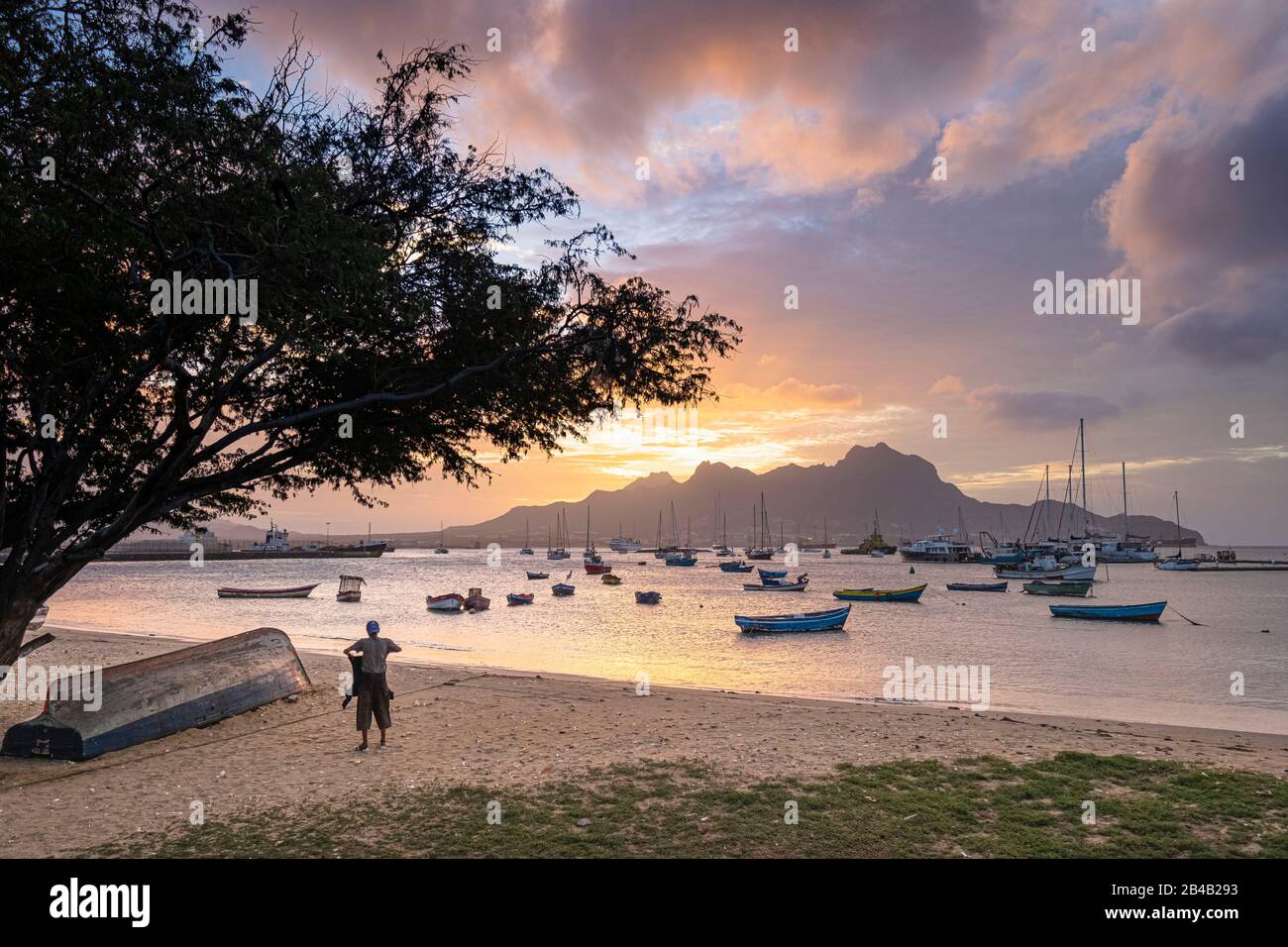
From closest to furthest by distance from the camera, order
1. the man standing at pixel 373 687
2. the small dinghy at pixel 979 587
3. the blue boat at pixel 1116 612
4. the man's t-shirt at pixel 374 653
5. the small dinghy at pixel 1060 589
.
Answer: the man standing at pixel 373 687
the man's t-shirt at pixel 374 653
the blue boat at pixel 1116 612
the small dinghy at pixel 1060 589
the small dinghy at pixel 979 587

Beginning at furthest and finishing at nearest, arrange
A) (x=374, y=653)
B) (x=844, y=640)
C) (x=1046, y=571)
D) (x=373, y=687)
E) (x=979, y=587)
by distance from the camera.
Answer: (x=1046, y=571)
(x=979, y=587)
(x=844, y=640)
(x=374, y=653)
(x=373, y=687)

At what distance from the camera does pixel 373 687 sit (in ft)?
41.0

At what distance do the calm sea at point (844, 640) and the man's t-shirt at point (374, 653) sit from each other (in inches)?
589

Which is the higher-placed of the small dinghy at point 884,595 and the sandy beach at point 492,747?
the sandy beach at point 492,747

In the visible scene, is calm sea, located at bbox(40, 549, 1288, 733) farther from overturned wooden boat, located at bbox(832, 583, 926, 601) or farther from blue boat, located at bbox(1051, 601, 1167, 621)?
blue boat, located at bbox(1051, 601, 1167, 621)

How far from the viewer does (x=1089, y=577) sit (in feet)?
359

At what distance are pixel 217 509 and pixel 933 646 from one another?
4054 centimetres

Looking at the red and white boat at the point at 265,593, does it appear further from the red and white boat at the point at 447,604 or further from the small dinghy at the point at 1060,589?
the small dinghy at the point at 1060,589

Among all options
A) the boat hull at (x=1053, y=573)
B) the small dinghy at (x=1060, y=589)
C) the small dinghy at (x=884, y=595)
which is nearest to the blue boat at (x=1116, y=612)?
the small dinghy at (x=884, y=595)

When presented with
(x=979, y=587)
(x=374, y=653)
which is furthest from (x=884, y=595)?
(x=374, y=653)

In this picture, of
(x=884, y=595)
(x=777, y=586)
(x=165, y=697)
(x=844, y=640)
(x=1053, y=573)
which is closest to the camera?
(x=165, y=697)

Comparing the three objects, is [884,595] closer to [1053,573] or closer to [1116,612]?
[1116,612]

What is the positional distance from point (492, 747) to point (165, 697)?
6136mm

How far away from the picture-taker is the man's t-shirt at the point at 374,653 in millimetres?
12727
